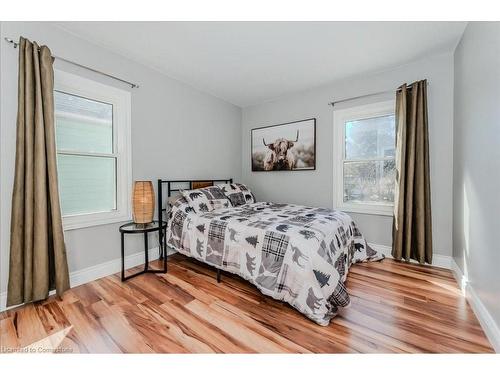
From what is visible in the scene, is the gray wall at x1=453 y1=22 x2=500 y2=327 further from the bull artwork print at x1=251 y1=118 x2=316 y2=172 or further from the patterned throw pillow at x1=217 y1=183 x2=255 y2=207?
the patterned throw pillow at x1=217 y1=183 x2=255 y2=207

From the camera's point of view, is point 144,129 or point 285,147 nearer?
point 144,129

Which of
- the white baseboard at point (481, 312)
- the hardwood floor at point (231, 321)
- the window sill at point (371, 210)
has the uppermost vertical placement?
the window sill at point (371, 210)

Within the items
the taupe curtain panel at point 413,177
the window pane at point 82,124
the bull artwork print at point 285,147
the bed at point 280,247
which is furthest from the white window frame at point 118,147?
the taupe curtain panel at point 413,177

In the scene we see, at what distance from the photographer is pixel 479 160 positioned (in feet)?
5.30

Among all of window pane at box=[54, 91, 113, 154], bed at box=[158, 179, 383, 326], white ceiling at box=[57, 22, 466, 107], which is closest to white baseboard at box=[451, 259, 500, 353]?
bed at box=[158, 179, 383, 326]

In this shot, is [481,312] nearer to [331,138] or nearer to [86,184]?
[331,138]

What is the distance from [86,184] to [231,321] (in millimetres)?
1892

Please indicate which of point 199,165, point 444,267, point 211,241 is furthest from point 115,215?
point 444,267

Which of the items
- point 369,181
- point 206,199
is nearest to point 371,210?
point 369,181

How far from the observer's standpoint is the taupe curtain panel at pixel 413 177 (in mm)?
2381

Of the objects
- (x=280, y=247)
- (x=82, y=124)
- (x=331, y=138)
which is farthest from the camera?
(x=331, y=138)

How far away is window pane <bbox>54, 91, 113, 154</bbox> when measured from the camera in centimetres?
201

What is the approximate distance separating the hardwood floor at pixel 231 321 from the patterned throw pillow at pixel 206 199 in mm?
823

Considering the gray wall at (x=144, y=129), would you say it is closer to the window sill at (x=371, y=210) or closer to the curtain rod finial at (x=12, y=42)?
the curtain rod finial at (x=12, y=42)
